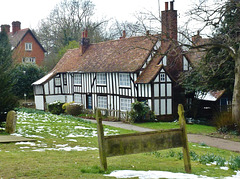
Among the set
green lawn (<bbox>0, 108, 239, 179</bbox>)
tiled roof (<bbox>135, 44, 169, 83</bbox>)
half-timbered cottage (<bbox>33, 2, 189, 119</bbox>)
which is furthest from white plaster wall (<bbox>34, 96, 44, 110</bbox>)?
green lawn (<bbox>0, 108, 239, 179</bbox>)

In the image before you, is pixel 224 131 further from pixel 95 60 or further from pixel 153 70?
pixel 95 60

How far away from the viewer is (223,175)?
27.8 feet

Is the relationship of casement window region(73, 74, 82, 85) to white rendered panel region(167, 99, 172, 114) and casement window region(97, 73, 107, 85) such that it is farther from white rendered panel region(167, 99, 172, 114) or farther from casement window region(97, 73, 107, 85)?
white rendered panel region(167, 99, 172, 114)

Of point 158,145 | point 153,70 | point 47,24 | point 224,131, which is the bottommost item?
point 224,131

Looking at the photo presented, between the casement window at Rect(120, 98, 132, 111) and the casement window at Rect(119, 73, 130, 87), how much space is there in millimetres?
1301

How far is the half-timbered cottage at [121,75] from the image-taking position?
28.9m

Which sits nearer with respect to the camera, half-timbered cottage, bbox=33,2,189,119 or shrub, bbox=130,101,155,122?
shrub, bbox=130,101,155,122

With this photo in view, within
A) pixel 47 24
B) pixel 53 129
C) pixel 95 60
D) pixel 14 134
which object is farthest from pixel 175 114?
pixel 47 24

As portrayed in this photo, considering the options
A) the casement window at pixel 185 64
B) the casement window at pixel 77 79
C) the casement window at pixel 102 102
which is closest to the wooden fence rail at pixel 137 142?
the casement window at pixel 185 64

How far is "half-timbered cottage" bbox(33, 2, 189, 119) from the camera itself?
1139 inches

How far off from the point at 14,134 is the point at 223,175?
9644 millimetres

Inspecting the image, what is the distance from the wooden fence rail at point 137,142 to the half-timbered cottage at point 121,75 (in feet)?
48.1

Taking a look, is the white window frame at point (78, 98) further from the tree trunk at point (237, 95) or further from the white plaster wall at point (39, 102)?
the tree trunk at point (237, 95)

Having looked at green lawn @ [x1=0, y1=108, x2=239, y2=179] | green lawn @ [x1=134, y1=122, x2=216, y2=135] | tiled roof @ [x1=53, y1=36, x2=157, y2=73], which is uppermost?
tiled roof @ [x1=53, y1=36, x2=157, y2=73]
